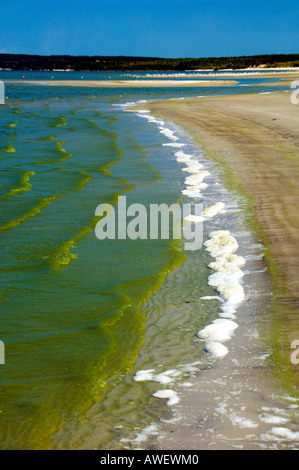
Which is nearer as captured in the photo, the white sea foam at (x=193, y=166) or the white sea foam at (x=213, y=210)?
the white sea foam at (x=213, y=210)

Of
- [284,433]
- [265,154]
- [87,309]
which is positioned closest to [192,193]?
[265,154]

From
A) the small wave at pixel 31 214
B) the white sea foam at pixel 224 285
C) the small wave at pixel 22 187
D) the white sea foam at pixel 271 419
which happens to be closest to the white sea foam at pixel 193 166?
the small wave at pixel 31 214

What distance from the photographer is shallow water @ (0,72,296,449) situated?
11.2 feet

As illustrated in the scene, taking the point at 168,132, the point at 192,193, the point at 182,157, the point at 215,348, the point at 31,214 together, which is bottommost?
the point at 215,348

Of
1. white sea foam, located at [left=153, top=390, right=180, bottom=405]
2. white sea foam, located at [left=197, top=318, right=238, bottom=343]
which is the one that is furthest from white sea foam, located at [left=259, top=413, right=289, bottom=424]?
white sea foam, located at [left=197, top=318, right=238, bottom=343]

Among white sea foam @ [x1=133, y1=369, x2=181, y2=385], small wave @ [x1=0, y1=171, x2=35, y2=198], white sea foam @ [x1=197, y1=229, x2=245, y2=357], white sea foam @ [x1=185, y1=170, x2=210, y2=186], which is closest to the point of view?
white sea foam @ [x1=133, y1=369, x2=181, y2=385]

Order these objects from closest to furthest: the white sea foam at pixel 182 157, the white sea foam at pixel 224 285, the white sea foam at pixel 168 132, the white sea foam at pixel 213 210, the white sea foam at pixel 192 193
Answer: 1. the white sea foam at pixel 224 285
2. the white sea foam at pixel 213 210
3. the white sea foam at pixel 192 193
4. the white sea foam at pixel 182 157
5. the white sea foam at pixel 168 132

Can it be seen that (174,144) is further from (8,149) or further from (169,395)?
(169,395)

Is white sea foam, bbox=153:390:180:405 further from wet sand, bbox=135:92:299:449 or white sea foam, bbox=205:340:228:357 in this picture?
white sea foam, bbox=205:340:228:357

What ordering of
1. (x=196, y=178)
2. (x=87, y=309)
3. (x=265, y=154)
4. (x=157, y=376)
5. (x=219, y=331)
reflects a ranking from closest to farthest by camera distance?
(x=157, y=376), (x=219, y=331), (x=87, y=309), (x=196, y=178), (x=265, y=154)

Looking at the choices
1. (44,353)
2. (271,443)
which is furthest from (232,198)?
(271,443)

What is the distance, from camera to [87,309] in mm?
5055

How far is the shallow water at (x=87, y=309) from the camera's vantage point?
3416 millimetres

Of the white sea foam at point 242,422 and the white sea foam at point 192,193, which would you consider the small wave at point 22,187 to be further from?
the white sea foam at point 242,422
